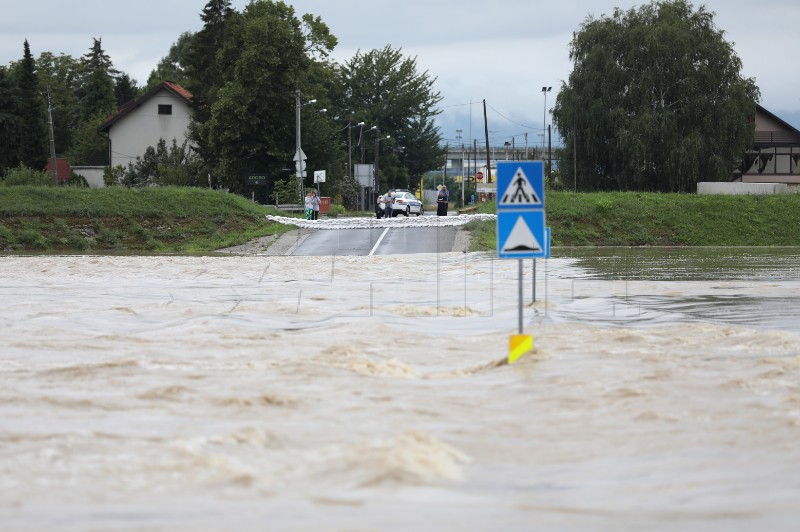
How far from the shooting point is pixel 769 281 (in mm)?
23359

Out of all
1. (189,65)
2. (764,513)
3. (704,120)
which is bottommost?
(764,513)

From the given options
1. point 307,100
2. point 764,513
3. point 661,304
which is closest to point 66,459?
point 764,513

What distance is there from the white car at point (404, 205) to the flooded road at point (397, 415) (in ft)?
141

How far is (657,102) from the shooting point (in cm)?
6512

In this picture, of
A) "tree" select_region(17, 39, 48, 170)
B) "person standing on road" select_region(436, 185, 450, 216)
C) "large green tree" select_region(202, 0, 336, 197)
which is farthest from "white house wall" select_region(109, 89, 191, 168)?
"person standing on road" select_region(436, 185, 450, 216)

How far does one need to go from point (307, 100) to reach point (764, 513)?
68.6 m

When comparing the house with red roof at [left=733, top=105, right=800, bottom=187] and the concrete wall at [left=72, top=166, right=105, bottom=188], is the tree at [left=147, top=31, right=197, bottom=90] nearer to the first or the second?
the concrete wall at [left=72, top=166, right=105, bottom=188]

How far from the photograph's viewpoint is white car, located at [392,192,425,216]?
62000 millimetres

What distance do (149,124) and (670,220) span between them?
49229 mm

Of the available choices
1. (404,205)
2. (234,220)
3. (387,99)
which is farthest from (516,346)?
(387,99)

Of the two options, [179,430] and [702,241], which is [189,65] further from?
[179,430]

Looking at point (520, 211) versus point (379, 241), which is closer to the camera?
point (520, 211)

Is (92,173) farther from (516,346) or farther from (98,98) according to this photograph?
(516,346)

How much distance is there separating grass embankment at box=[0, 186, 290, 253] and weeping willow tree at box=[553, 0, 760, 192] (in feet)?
87.7
